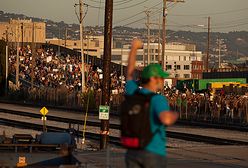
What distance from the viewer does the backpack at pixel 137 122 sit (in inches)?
307

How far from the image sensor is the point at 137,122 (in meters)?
7.80

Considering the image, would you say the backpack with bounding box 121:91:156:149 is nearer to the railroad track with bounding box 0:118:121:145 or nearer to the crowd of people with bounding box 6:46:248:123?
Result: the railroad track with bounding box 0:118:121:145

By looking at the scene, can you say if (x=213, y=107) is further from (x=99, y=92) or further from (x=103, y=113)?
(x=103, y=113)

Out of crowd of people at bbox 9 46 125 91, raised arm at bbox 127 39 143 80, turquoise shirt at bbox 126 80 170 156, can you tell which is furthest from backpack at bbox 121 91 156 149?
crowd of people at bbox 9 46 125 91

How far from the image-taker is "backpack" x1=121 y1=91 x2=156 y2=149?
7793mm

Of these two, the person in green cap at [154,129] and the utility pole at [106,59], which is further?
the utility pole at [106,59]

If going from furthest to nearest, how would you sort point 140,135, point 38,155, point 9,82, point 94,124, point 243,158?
point 9,82 < point 94,124 < point 38,155 < point 243,158 < point 140,135

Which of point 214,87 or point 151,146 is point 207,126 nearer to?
point 214,87

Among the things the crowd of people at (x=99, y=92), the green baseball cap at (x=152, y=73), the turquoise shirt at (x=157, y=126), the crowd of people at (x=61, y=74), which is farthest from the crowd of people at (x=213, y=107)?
the turquoise shirt at (x=157, y=126)

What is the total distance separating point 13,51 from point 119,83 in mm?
46812

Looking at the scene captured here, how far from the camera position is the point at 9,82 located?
300 feet

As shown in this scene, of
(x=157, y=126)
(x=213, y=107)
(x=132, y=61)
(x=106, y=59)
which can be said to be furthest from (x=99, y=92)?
(x=157, y=126)

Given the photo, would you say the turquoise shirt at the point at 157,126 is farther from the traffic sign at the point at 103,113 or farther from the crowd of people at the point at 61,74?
the crowd of people at the point at 61,74

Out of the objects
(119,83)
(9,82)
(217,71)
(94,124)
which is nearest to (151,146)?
(94,124)
